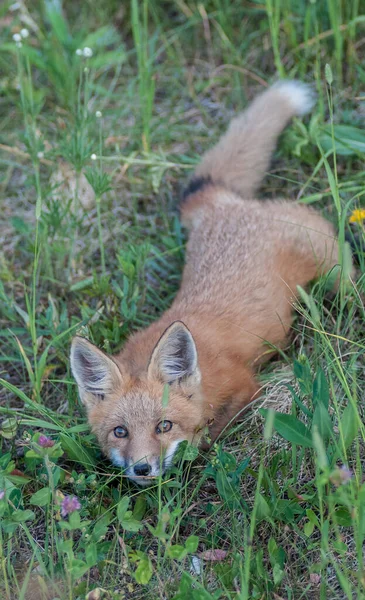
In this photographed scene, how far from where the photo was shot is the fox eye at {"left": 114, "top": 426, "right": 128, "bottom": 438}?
11.5ft

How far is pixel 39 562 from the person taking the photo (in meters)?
2.94

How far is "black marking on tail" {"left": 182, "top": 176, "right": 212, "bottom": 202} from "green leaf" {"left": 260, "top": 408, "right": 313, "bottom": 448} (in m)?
2.45

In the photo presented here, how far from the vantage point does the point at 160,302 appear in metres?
4.71

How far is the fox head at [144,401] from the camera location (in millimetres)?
3379

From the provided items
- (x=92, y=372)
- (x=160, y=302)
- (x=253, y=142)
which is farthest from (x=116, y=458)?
(x=253, y=142)

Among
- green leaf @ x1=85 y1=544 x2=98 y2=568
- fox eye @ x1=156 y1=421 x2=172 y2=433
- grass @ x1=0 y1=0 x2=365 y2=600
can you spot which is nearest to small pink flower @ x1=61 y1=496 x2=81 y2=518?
grass @ x1=0 y1=0 x2=365 y2=600

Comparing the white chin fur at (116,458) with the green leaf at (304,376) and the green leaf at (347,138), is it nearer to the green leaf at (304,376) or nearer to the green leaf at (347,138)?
the green leaf at (304,376)

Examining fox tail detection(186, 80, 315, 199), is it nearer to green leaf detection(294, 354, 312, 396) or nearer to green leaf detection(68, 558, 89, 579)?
green leaf detection(294, 354, 312, 396)

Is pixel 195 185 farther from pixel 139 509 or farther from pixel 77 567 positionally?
pixel 77 567

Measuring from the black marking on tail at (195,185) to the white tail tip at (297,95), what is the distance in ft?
2.62

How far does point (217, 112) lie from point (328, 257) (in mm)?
1843

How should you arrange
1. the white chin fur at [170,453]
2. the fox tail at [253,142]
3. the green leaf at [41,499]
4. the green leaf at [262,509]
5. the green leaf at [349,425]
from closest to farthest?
the green leaf at [349,425] → the green leaf at [262,509] → the green leaf at [41,499] → the white chin fur at [170,453] → the fox tail at [253,142]

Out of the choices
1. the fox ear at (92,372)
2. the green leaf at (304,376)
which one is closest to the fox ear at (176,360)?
the fox ear at (92,372)

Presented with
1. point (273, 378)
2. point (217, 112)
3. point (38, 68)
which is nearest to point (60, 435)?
point (273, 378)
